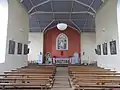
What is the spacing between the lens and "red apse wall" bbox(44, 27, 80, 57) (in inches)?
711

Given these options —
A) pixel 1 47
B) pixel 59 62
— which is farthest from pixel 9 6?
pixel 59 62

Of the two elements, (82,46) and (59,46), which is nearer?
(82,46)

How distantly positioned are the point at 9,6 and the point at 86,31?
11471mm

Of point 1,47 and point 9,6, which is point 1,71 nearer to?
point 1,47

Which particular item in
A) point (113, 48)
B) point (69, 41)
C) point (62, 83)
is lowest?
point (62, 83)

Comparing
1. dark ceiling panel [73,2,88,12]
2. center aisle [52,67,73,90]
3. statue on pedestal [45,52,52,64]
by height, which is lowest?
center aisle [52,67,73,90]

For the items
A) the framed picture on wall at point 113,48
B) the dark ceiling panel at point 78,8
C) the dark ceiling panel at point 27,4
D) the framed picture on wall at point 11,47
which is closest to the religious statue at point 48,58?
the dark ceiling panel at point 78,8

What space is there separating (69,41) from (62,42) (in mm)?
779

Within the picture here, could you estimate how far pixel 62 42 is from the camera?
18.2m

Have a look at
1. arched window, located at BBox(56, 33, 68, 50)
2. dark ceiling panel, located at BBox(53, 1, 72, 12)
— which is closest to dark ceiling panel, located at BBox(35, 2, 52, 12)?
dark ceiling panel, located at BBox(53, 1, 72, 12)

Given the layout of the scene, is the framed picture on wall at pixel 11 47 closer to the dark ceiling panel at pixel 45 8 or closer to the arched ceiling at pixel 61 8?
the arched ceiling at pixel 61 8

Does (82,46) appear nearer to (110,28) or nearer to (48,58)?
(48,58)

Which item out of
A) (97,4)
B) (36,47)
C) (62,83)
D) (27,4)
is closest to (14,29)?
(27,4)

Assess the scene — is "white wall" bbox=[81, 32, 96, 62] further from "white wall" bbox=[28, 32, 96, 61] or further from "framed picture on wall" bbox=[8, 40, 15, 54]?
"framed picture on wall" bbox=[8, 40, 15, 54]
